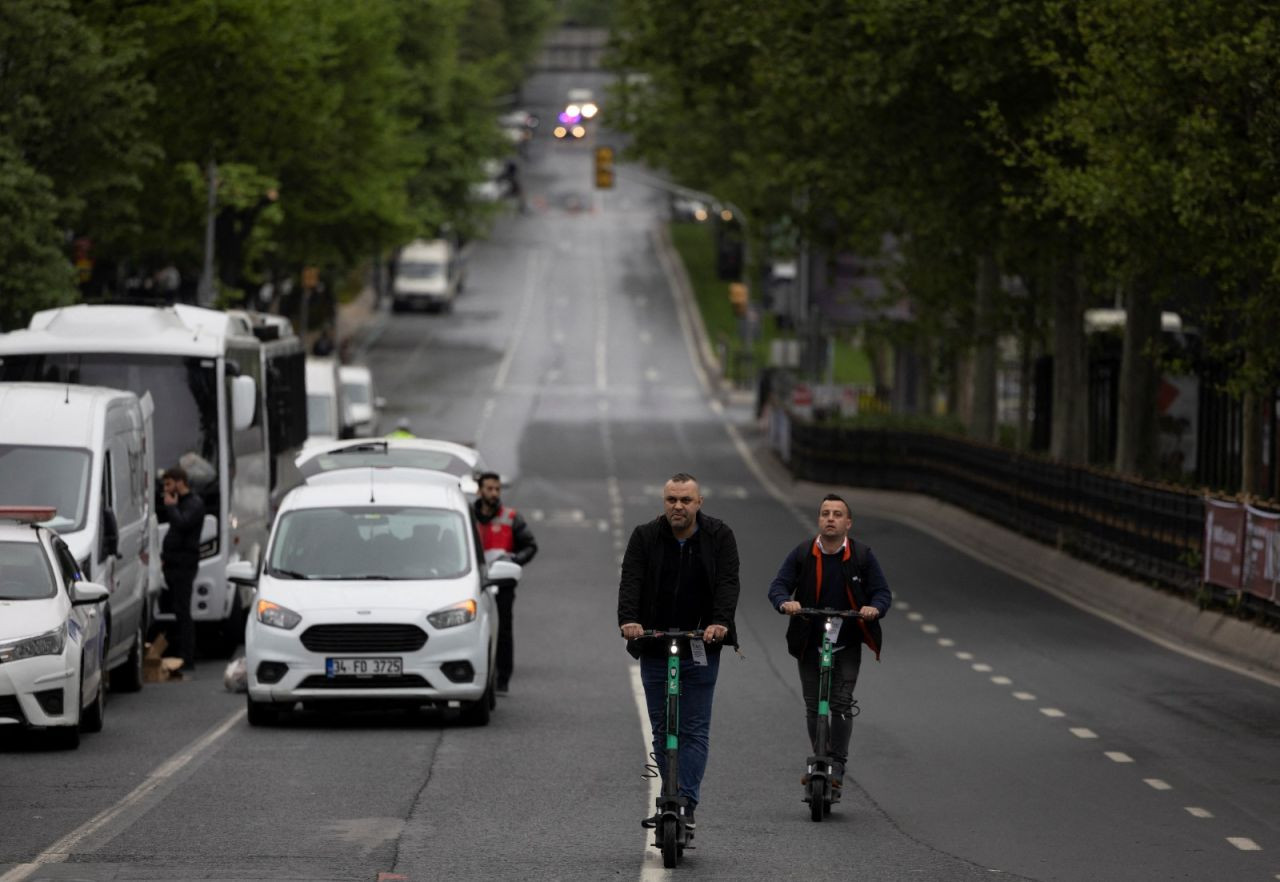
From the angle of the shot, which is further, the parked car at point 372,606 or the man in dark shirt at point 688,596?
the parked car at point 372,606

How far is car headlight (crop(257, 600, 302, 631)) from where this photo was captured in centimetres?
1839

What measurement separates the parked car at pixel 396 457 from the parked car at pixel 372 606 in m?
4.32

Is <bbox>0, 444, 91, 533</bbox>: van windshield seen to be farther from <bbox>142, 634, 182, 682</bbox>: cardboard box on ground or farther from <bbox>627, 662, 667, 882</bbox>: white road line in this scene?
<bbox>627, 662, 667, 882</bbox>: white road line

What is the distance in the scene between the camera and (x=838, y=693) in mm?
13695

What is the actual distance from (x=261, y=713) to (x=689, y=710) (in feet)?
23.1

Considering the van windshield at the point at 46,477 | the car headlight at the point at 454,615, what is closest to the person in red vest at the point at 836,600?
the car headlight at the point at 454,615

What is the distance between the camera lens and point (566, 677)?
22578 millimetres

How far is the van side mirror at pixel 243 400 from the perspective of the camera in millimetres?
24781

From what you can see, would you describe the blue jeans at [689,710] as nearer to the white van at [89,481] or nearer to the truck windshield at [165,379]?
the white van at [89,481]

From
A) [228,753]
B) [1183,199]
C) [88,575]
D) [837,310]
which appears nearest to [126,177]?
[1183,199]

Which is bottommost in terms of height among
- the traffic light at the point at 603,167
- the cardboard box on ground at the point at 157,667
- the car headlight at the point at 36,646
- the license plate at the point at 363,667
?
the cardboard box on ground at the point at 157,667

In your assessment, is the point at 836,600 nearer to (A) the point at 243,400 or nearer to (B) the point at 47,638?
(B) the point at 47,638

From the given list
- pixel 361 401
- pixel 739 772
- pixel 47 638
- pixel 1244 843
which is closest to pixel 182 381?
pixel 47 638

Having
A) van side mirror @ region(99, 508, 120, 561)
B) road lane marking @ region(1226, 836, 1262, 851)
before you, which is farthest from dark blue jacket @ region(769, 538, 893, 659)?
van side mirror @ region(99, 508, 120, 561)
